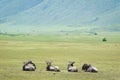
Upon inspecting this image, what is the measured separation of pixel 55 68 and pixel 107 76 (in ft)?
17.4

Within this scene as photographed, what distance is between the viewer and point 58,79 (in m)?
28.9

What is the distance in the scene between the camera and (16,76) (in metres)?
30.1

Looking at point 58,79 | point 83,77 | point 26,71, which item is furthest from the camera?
point 26,71

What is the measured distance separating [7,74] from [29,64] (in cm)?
438

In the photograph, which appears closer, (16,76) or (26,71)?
(16,76)

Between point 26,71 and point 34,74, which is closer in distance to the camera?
point 34,74

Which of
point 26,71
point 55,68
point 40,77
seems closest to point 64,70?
point 55,68

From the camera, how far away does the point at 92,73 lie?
34125 millimetres

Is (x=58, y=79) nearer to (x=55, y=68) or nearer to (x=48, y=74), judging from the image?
(x=48, y=74)

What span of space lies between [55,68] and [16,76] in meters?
5.69

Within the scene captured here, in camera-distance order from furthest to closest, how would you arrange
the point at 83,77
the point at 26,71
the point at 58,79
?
the point at 26,71 < the point at 83,77 < the point at 58,79

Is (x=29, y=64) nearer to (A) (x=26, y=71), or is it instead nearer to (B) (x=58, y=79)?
(A) (x=26, y=71)

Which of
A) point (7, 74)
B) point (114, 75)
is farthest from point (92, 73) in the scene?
point (7, 74)

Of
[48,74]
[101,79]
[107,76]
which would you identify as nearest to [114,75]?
[107,76]
